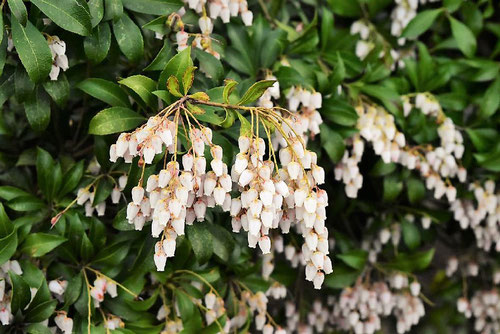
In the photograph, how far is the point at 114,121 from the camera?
7.09ft

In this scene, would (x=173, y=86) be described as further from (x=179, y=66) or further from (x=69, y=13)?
(x=69, y=13)

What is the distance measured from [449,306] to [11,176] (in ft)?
7.21

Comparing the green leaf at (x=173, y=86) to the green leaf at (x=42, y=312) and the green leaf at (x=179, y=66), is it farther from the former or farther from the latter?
the green leaf at (x=42, y=312)

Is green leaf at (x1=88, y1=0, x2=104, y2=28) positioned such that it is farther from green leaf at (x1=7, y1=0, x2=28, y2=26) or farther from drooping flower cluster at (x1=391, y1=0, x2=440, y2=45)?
drooping flower cluster at (x1=391, y1=0, x2=440, y2=45)

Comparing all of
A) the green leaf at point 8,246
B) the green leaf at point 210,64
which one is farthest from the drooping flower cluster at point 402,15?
the green leaf at point 8,246

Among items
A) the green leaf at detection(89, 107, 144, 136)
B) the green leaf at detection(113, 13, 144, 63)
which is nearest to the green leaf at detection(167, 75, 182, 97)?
the green leaf at detection(89, 107, 144, 136)

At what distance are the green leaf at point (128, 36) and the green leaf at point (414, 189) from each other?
4.04 ft

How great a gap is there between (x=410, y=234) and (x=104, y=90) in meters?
1.46

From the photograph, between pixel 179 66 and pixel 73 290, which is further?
pixel 73 290

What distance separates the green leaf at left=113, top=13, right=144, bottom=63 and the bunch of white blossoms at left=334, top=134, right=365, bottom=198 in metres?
0.85

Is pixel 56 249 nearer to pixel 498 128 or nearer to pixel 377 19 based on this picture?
pixel 377 19

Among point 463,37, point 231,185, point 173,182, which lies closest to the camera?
point 173,182

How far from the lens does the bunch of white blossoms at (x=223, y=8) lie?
239 centimetres

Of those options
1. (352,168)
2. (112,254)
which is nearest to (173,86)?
(112,254)
